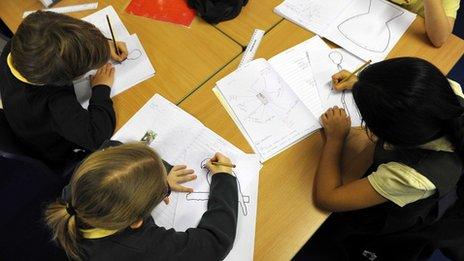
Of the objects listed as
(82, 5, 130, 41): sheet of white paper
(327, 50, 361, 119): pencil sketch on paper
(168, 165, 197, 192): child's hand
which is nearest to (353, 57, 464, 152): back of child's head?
(327, 50, 361, 119): pencil sketch on paper

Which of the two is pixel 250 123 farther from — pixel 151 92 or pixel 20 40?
pixel 20 40

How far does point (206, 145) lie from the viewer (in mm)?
1119

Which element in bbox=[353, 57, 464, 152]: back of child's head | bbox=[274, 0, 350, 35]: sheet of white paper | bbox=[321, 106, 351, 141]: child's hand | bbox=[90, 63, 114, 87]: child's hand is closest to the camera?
bbox=[353, 57, 464, 152]: back of child's head

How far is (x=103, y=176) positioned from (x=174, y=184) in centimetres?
24

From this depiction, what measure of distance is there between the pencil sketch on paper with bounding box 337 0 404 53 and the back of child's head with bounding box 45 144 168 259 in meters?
0.85

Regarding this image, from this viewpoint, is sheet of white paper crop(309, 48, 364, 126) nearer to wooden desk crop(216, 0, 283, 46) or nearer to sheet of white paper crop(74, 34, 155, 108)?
wooden desk crop(216, 0, 283, 46)

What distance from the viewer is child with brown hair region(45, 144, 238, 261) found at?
83cm

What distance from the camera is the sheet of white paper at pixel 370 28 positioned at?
50.3 inches

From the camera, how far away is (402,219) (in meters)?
0.98

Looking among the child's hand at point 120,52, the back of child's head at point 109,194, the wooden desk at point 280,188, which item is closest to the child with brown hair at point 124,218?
the back of child's head at point 109,194

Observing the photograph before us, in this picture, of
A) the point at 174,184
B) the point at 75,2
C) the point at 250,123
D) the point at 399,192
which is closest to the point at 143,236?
the point at 174,184

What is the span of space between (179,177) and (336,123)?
1.63 ft

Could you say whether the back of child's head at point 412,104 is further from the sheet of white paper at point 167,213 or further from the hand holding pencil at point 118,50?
the hand holding pencil at point 118,50

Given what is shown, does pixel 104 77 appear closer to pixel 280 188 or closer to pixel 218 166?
pixel 218 166
